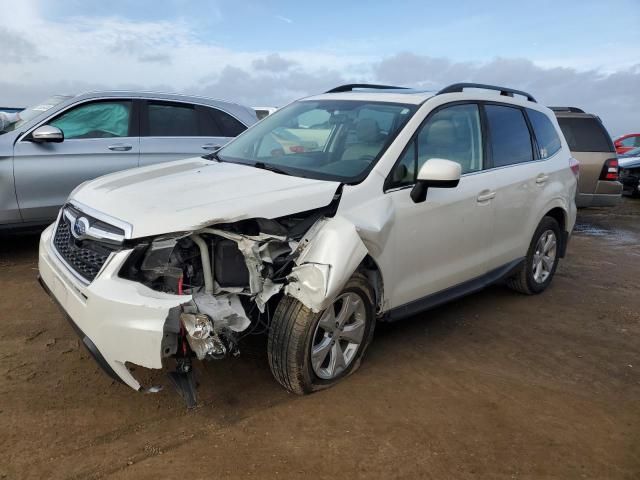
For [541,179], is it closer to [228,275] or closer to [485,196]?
[485,196]

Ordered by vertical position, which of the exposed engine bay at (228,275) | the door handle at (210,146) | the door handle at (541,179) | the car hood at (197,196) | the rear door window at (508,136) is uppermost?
the rear door window at (508,136)

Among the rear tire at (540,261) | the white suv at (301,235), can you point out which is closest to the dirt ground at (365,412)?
the white suv at (301,235)

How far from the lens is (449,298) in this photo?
395 cm

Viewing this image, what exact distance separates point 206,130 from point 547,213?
12.7ft

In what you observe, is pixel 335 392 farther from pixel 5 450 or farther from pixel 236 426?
pixel 5 450

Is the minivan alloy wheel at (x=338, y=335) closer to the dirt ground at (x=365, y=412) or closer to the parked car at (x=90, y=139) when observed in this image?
the dirt ground at (x=365, y=412)

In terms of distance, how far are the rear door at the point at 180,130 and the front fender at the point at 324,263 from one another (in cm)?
369

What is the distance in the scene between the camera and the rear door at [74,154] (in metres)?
5.35

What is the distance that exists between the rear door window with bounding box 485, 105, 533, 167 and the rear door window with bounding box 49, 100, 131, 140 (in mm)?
3852

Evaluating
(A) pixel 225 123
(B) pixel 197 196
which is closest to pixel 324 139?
(B) pixel 197 196

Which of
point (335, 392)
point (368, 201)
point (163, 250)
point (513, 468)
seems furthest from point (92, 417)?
point (513, 468)

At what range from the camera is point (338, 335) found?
3211mm

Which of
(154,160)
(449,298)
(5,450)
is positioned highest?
(154,160)

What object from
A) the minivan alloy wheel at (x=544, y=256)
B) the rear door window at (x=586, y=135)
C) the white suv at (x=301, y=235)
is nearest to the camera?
the white suv at (x=301, y=235)
